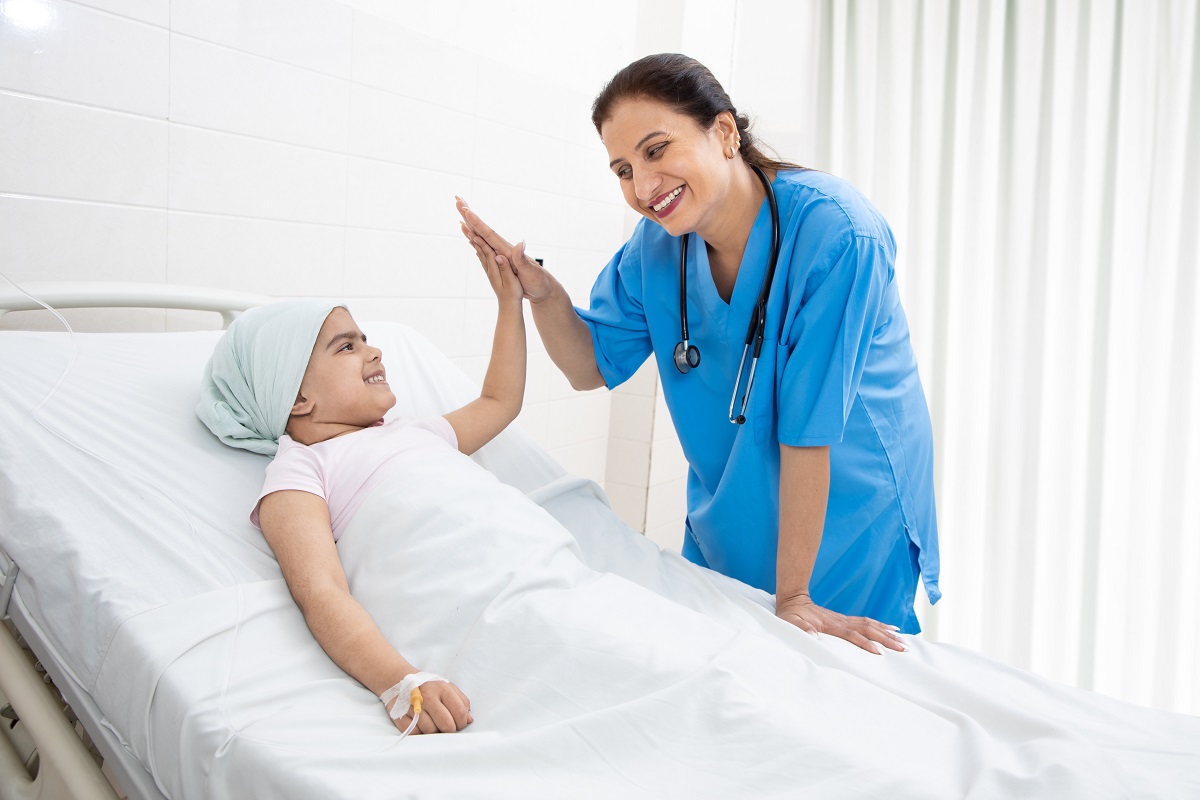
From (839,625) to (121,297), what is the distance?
1341mm

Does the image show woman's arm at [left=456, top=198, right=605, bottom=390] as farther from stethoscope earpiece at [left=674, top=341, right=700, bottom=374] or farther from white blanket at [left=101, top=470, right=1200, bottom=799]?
white blanket at [left=101, top=470, right=1200, bottom=799]

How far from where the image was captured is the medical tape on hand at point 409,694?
109 centimetres

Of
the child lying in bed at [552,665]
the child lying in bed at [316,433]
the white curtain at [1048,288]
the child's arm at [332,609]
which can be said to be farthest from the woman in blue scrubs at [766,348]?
the white curtain at [1048,288]

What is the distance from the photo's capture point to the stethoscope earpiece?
1835 millimetres

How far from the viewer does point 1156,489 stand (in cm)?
277

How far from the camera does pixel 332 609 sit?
124 cm

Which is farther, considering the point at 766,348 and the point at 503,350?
the point at 503,350

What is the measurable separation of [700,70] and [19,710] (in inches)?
55.4

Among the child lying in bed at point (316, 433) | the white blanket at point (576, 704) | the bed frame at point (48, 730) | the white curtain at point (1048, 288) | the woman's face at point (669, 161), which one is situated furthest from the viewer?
the white curtain at point (1048, 288)

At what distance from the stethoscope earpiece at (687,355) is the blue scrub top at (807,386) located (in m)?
0.02

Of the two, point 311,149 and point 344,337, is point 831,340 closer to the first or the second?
point 344,337

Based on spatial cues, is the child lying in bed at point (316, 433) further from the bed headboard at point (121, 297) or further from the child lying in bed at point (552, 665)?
the bed headboard at point (121, 297)

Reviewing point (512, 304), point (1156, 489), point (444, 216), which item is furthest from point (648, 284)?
point (1156, 489)

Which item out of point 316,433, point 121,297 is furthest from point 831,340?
point 121,297
